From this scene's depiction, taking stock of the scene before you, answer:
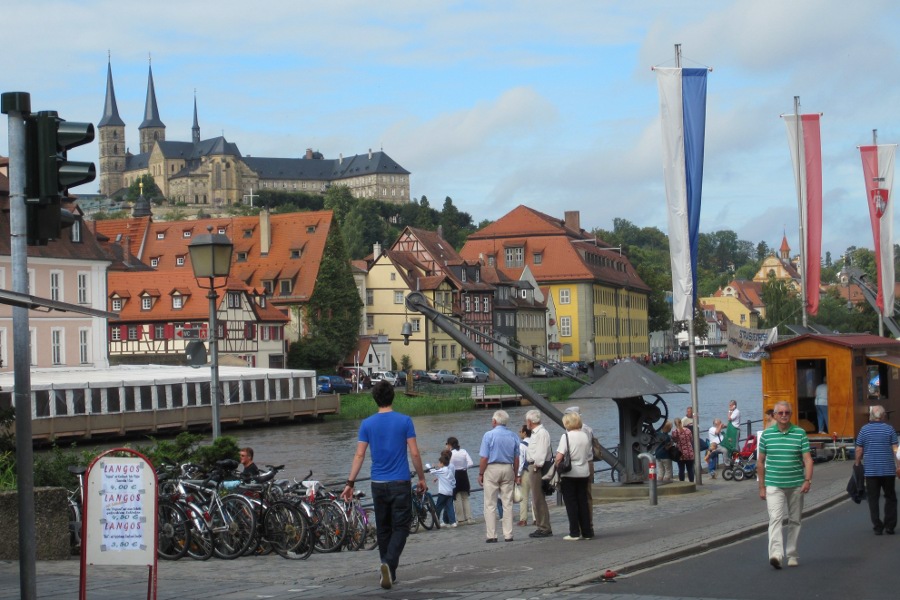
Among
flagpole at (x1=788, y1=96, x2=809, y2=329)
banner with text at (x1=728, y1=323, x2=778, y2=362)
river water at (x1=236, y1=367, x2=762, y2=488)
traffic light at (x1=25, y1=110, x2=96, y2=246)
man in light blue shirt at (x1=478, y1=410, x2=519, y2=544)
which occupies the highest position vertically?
flagpole at (x1=788, y1=96, x2=809, y2=329)

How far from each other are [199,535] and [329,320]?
74.3m

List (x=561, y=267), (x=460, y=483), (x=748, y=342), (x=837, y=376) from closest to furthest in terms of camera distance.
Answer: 1. (x=460, y=483)
2. (x=748, y=342)
3. (x=837, y=376)
4. (x=561, y=267)

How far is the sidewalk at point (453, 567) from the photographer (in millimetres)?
11375

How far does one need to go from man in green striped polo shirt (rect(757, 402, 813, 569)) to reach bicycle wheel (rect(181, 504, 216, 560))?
19.2 feet

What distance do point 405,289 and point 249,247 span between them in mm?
11899

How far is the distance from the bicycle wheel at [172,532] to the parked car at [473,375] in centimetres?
7818

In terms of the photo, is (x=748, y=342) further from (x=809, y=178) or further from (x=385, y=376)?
(x=385, y=376)

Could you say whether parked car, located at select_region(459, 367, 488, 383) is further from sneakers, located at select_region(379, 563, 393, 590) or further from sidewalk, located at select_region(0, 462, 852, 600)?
sneakers, located at select_region(379, 563, 393, 590)

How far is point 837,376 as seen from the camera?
3053 cm

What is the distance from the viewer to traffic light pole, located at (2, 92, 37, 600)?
8086 mm

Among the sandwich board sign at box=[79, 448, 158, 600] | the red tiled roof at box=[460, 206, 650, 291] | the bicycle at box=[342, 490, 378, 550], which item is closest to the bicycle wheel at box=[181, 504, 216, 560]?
the bicycle at box=[342, 490, 378, 550]

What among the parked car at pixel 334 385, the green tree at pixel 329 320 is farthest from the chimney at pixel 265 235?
the parked car at pixel 334 385

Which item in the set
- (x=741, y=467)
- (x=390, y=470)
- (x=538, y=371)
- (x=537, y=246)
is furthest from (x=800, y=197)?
(x=537, y=246)

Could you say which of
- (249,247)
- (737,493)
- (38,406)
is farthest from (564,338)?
(737,493)
